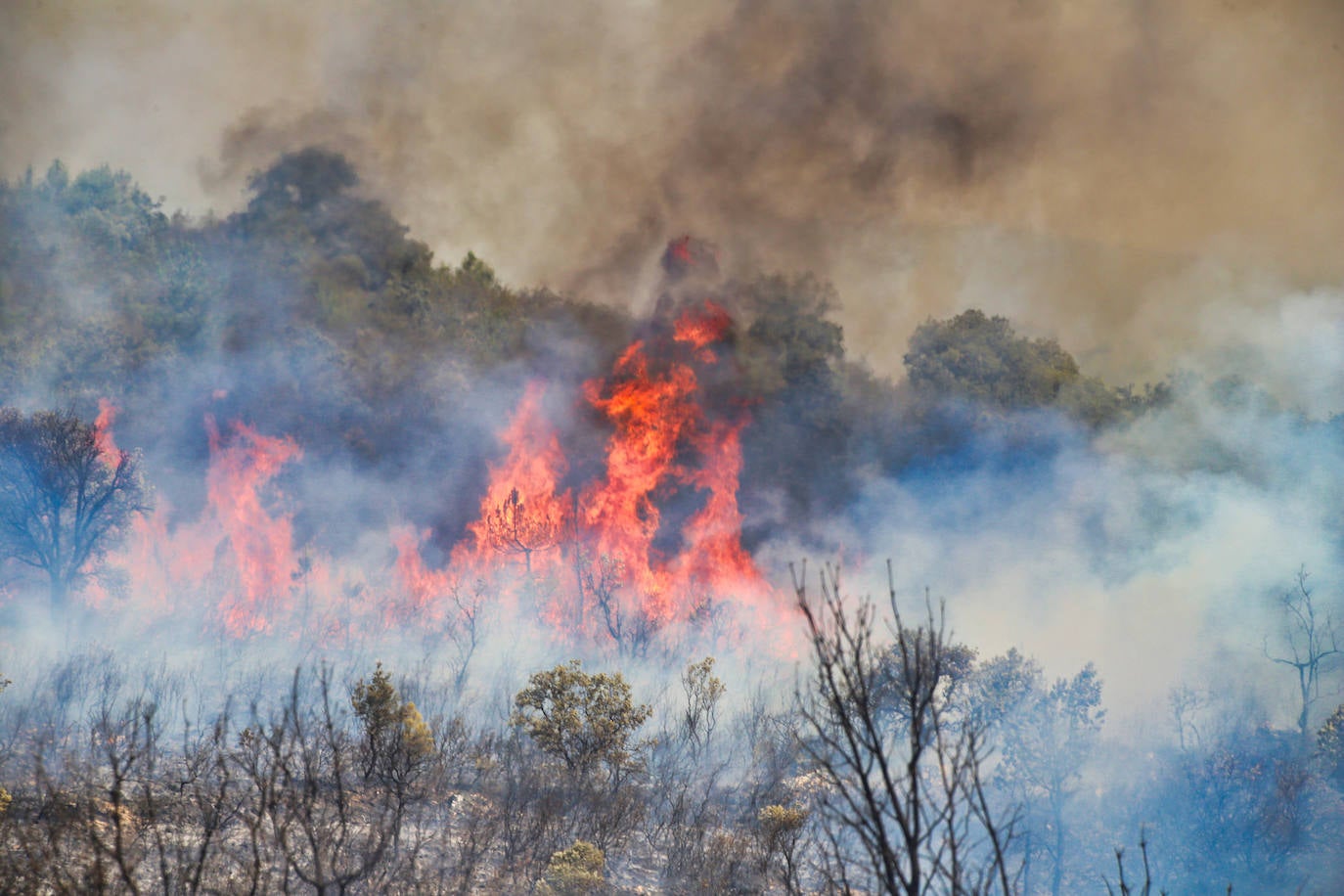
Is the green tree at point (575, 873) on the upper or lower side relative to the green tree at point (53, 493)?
lower

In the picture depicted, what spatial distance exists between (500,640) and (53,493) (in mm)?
17588

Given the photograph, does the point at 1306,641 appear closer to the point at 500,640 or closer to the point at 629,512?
the point at 629,512

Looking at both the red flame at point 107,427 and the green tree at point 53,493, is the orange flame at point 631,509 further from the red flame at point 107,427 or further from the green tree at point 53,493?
the green tree at point 53,493

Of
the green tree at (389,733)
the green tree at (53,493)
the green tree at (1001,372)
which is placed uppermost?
the green tree at (1001,372)

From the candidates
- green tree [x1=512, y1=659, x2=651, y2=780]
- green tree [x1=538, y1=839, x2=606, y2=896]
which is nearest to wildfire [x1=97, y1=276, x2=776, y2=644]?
green tree [x1=512, y1=659, x2=651, y2=780]

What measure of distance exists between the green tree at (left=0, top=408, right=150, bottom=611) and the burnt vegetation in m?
0.13

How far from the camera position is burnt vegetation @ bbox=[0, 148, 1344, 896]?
19453 millimetres

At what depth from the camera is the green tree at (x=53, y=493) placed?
32500 mm

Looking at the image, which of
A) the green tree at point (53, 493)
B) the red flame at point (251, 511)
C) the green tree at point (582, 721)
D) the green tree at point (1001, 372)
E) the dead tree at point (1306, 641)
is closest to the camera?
the green tree at point (582, 721)

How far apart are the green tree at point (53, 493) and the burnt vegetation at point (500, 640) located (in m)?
0.13

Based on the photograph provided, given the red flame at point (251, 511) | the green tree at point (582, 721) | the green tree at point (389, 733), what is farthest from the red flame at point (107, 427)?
the green tree at point (582, 721)

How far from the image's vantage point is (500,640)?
3975 centimetres

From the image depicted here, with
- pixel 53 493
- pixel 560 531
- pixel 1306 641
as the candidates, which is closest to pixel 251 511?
pixel 53 493

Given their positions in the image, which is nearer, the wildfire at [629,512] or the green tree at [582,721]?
the green tree at [582,721]
